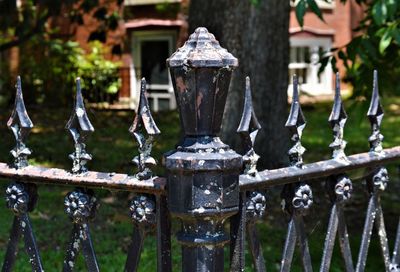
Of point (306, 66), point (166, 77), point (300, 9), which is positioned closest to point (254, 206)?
point (300, 9)

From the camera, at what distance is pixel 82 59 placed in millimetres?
17859

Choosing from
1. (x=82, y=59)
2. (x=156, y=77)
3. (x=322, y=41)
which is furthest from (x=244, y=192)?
(x=322, y=41)

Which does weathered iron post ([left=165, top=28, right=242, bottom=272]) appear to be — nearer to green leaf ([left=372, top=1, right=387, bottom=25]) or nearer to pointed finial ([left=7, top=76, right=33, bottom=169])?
pointed finial ([left=7, top=76, right=33, bottom=169])

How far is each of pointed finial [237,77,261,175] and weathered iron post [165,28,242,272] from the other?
0.09m

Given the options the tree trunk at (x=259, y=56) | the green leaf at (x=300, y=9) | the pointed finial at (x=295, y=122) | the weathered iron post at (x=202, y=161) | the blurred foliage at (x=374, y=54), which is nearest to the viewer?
the weathered iron post at (x=202, y=161)

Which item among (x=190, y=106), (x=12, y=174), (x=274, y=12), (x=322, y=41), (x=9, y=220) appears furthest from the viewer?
(x=322, y=41)

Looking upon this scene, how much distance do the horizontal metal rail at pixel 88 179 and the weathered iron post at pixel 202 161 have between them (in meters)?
0.08

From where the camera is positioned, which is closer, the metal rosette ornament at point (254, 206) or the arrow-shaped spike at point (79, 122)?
the arrow-shaped spike at point (79, 122)

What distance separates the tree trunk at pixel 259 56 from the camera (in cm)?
727

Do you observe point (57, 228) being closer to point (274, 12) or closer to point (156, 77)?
point (274, 12)

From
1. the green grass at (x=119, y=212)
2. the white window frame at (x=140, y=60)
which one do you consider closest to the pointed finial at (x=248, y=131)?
the green grass at (x=119, y=212)

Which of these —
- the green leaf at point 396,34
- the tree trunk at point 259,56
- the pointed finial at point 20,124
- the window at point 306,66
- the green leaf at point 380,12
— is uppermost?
the green leaf at point 380,12

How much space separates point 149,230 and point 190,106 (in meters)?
0.39

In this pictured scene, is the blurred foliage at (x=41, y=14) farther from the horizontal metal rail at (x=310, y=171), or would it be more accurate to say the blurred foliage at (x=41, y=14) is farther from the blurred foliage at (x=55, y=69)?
the horizontal metal rail at (x=310, y=171)
